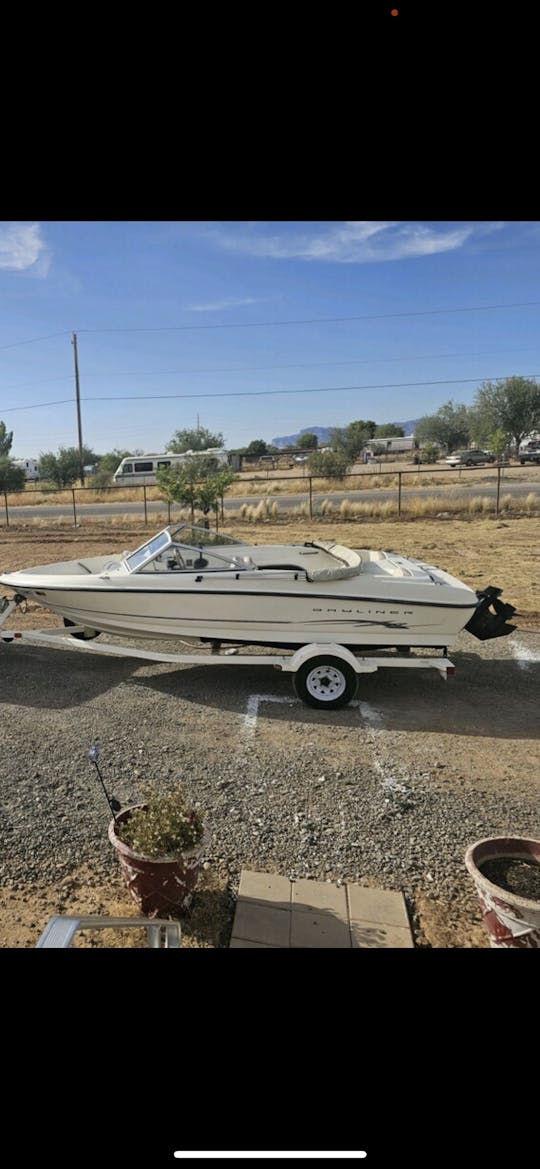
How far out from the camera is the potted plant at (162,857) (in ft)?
8.30

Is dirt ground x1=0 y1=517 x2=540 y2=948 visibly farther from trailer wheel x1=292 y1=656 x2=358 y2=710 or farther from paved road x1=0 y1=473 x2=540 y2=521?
paved road x1=0 y1=473 x2=540 y2=521

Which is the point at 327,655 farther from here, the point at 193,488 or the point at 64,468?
the point at 64,468

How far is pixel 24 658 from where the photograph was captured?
20.3 feet

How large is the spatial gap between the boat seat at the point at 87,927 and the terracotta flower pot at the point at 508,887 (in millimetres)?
1130

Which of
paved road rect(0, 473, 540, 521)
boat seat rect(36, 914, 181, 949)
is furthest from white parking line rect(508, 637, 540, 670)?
paved road rect(0, 473, 540, 521)

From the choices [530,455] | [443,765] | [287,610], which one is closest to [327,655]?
[287,610]

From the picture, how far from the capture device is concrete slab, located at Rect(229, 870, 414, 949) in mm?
2492

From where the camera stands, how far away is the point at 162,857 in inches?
99.2

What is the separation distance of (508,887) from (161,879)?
1.38 metres
